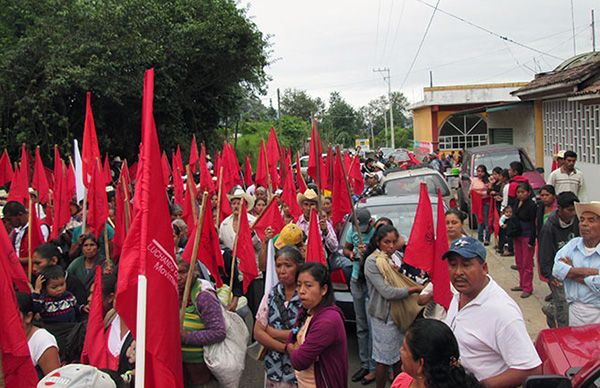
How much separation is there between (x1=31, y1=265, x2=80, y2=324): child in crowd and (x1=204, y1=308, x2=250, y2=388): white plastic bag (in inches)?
52.2

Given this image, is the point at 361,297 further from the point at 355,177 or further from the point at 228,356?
the point at 355,177

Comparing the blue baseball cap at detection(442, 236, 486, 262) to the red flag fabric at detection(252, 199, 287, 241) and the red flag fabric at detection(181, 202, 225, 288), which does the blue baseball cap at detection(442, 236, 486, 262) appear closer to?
the red flag fabric at detection(181, 202, 225, 288)

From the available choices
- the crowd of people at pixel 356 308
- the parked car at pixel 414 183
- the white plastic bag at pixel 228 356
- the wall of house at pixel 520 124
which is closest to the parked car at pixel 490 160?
the parked car at pixel 414 183

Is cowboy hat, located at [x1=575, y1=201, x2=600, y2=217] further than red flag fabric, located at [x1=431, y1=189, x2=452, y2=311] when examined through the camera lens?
No

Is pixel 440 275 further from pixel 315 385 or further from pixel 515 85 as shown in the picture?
pixel 515 85

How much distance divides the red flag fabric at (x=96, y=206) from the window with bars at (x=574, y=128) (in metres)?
11.0

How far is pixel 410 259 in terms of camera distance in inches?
204

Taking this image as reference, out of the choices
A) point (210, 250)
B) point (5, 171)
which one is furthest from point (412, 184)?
point (5, 171)

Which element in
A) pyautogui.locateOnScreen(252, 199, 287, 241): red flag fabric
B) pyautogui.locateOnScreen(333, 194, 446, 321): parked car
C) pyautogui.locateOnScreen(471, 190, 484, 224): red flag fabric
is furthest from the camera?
pyautogui.locateOnScreen(471, 190, 484, 224): red flag fabric

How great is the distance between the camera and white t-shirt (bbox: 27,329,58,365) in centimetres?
381

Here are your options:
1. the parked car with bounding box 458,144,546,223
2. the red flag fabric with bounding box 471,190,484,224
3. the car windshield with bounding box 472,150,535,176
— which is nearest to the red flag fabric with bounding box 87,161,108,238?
the red flag fabric with bounding box 471,190,484,224

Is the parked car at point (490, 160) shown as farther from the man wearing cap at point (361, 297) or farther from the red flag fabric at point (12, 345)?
the red flag fabric at point (12, 345)

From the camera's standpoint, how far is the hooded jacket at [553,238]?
20.1 feet

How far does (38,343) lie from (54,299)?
39.6 inches
